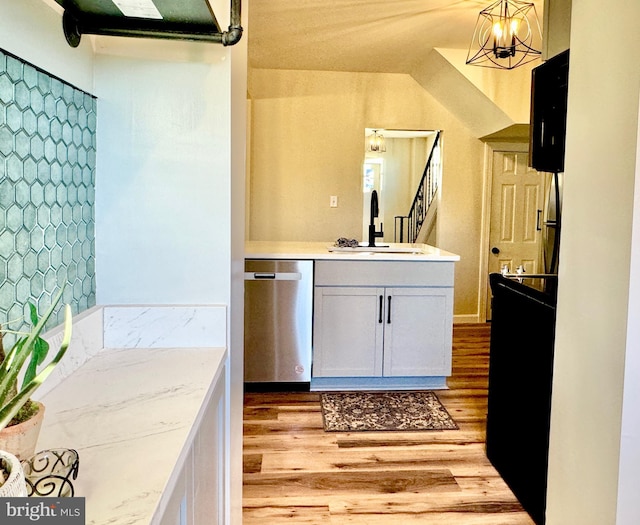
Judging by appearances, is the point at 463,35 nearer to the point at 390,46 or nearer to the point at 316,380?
the point at 390,46

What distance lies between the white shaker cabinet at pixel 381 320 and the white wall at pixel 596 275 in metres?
1.67

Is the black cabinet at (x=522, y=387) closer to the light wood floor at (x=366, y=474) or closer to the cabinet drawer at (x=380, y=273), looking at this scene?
the light wood floor at (x=366, y=474)

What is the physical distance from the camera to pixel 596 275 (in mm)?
1457

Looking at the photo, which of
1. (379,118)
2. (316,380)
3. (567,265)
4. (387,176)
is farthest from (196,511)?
(387,176)

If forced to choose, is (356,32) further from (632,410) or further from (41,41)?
(632,410)

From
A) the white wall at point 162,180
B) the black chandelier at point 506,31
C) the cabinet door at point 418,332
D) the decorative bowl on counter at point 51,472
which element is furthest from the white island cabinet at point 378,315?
the decorative bowl on counter at point 51,472

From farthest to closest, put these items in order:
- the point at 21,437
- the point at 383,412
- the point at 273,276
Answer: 1. the point at 273,276
2. the point at 383,412
3. the point at 21,437

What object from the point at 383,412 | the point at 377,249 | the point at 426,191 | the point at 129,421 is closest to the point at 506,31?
the point at 377,249

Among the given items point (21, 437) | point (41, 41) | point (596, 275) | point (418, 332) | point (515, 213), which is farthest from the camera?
point (515, 213)

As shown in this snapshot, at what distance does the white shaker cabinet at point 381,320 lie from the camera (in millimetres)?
3318

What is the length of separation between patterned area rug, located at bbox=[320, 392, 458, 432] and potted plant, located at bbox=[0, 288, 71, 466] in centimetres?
231

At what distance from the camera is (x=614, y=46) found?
1.38 meters

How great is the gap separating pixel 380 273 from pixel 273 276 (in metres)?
0.72

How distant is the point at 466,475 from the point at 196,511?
5.62 feet
